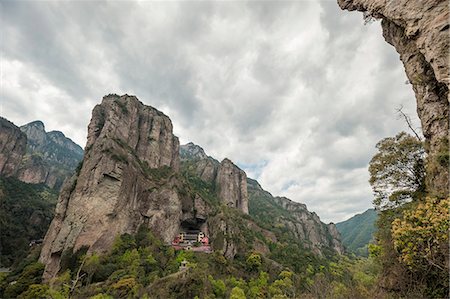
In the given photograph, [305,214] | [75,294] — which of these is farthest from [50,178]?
[305,214]

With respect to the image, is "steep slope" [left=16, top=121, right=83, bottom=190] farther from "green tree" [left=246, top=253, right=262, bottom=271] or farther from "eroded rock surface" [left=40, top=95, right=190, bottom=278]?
"green tree" [left=246, top=253, right=262, bottom=271]

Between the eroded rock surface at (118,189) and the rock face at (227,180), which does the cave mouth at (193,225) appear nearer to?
the eroded rock surface at (118,189)

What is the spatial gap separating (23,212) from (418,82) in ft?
306

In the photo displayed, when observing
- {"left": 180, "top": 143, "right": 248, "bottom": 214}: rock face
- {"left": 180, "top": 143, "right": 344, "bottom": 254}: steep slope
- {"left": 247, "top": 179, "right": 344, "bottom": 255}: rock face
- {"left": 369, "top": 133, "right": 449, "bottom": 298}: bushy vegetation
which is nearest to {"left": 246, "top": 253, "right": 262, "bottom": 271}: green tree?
{"left": 180, "top": 143, "right": 344, "bottom": 254}: steep slope

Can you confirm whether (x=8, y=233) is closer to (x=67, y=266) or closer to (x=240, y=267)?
(x=67, y=266)

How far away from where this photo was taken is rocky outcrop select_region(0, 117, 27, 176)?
82.2 metres

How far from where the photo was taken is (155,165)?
70000 millimetres

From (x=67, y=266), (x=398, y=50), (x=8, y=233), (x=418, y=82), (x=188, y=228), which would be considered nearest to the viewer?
(x=418, y=82)

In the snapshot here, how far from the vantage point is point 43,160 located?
441ft

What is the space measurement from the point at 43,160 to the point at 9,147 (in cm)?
5615

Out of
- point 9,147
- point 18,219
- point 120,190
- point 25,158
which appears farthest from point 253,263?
point 25,158

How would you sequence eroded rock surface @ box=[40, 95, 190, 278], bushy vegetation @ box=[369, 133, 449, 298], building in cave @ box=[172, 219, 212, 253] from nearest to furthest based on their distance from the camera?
bushy vegetation @ box=[369, 133, 449, 298], eroded rock surface @ box=[40, 95, 190, 278], building in cave @ box=[172, 219, 212, 253]

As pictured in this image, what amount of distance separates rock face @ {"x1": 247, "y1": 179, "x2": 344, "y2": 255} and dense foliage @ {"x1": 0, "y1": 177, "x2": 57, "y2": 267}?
7712cm

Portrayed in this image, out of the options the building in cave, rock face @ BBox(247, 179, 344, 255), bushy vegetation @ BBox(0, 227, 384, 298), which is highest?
rock face @ BBox(247, 179, 344, 255)
